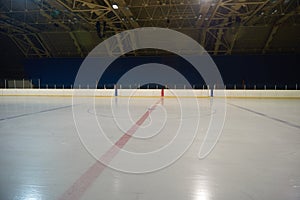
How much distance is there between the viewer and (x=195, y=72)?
19.1 meters

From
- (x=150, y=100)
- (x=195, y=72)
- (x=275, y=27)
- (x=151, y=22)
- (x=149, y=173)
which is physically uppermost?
(x=151, y=22)

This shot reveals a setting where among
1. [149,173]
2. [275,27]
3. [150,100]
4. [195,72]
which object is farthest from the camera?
[195,72]

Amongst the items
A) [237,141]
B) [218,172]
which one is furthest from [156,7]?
[218,172]

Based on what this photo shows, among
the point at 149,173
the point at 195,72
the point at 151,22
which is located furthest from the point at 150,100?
the point at 149,173

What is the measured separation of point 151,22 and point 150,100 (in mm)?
7199

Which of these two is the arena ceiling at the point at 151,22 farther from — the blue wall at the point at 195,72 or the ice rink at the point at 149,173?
the ice rink at the point at 149,173

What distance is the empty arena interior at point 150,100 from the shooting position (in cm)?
224

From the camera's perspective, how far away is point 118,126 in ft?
16.9

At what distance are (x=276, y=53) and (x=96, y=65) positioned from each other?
15451 mm

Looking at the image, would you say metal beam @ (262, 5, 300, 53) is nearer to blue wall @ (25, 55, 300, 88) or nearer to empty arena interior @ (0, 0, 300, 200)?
empty arena interior @ (0, 0, 300, 200)

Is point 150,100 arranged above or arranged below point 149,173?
above

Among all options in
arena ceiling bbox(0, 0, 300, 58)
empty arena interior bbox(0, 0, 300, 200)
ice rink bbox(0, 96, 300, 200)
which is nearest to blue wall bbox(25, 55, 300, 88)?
empty arena interior bbox(0, 0, 300, 200)

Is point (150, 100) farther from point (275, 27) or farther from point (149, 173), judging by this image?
point (275, 27)

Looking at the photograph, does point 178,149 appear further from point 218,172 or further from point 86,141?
Result: point 86,141
